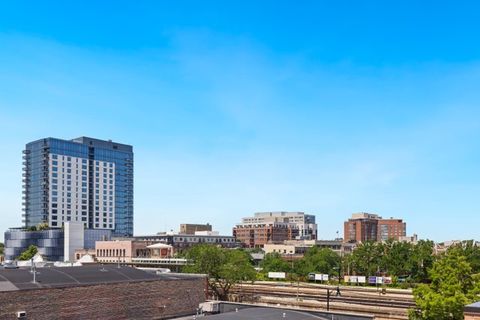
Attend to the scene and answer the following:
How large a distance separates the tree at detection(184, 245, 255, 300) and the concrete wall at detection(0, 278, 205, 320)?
2662 cm

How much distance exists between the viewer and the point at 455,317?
44781 millimetres

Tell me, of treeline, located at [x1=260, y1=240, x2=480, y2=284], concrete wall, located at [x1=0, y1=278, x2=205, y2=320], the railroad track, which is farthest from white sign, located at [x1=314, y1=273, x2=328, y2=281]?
concrete wall, located at [x1=0, y1=278, x2=205, y2=320]

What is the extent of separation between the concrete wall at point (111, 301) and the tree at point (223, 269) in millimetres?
26623

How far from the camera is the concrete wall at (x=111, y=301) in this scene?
4500 cm

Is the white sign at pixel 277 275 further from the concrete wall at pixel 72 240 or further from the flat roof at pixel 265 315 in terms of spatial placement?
the concrete wall at pixel 72 240

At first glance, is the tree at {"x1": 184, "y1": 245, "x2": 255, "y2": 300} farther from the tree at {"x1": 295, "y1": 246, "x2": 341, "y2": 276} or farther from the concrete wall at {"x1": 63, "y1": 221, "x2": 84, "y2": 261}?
the concrete wall at {"x1": 63, "y1": 221, "x2": 84, "y2": 261}

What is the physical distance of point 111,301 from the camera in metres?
52.1

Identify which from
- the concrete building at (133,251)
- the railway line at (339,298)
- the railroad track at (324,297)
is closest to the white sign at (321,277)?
the railway line at (339,298)

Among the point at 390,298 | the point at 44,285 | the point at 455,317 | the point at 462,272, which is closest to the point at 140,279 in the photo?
the point at 44,285

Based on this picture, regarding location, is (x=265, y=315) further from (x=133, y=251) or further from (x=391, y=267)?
(x=133, y=251)

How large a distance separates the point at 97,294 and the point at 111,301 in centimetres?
185

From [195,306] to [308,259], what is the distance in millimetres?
76899

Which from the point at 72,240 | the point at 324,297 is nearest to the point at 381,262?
the point at 324,297

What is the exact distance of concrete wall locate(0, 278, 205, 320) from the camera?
45000mm
